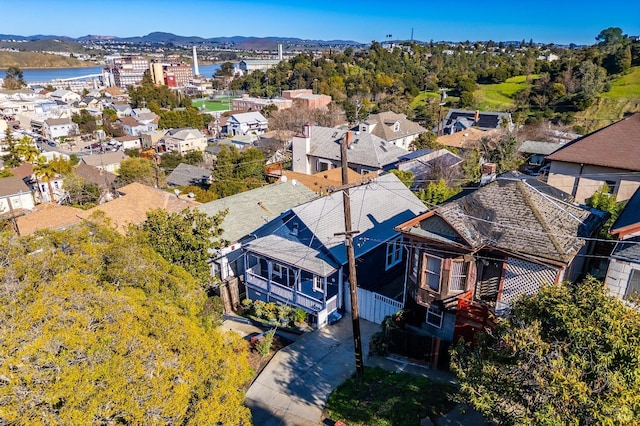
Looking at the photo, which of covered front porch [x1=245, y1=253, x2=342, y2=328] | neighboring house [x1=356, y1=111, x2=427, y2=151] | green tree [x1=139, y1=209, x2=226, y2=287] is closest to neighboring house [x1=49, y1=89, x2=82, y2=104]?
neighboring house [x1=356, y1=111, x2=427, y2=151]

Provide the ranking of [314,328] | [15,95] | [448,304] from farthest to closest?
[15,95]
[314,328]
[448,304]

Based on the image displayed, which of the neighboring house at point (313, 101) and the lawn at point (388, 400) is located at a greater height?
the neighboring house at point (313, 101)

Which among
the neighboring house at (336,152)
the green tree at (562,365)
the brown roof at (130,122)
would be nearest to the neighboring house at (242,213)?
the neighboring house at (336,152)

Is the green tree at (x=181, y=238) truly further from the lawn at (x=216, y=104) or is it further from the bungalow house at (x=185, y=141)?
the lawn at (x=216, y=104)

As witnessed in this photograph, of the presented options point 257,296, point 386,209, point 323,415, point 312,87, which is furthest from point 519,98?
point 323,415

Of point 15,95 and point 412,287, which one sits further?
point 15,95

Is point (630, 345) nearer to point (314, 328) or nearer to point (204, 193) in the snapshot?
point (314, 328)

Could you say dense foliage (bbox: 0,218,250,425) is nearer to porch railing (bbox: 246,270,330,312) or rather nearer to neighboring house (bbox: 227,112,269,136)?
porch railing (bbox: 246,270,330,312)
